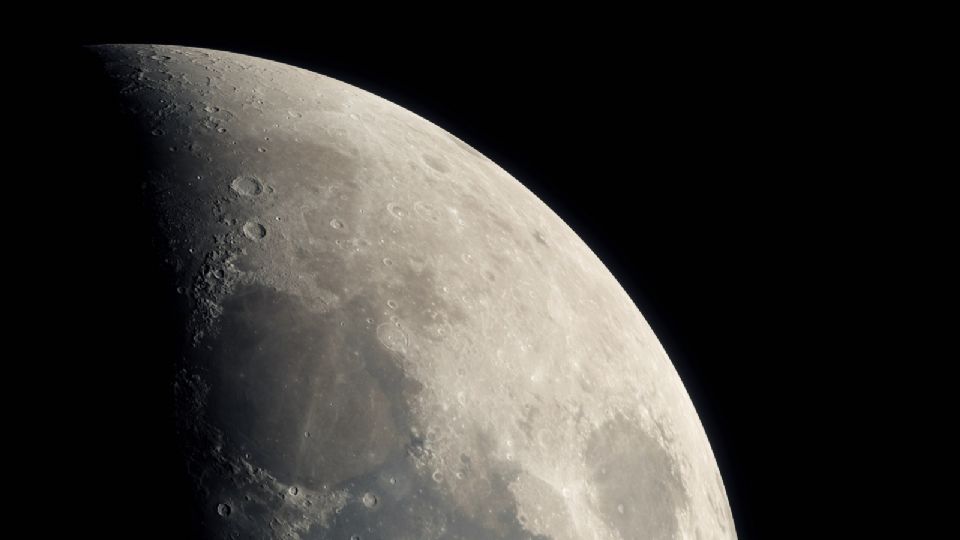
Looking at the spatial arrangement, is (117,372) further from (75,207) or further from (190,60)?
(190,60)

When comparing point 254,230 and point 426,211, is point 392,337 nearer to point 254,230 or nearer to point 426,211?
point 254,230

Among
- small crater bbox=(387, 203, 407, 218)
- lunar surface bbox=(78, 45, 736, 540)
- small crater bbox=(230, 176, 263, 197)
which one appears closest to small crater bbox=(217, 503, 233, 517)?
lunar surface bbox=(78, 45, 736, 540)

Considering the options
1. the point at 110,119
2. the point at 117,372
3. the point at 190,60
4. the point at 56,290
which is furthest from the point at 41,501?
the point at 190,60

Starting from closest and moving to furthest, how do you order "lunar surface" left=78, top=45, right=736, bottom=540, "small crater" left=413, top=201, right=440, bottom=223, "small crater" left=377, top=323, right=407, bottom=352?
"lunar surface" left=78, top=45, right=736, bottom=540
"small crater" left=377, top=323, right=407, bottom=352
"small crater" left=413, top=201, right=440, bottom=223

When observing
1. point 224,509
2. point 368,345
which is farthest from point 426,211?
point 224,509

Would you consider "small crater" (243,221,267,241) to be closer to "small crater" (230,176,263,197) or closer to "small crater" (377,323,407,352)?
"small crater" (230,176,263,197)

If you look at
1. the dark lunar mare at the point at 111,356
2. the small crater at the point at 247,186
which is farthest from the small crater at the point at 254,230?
the dark lunar mare at the point at 111,356
